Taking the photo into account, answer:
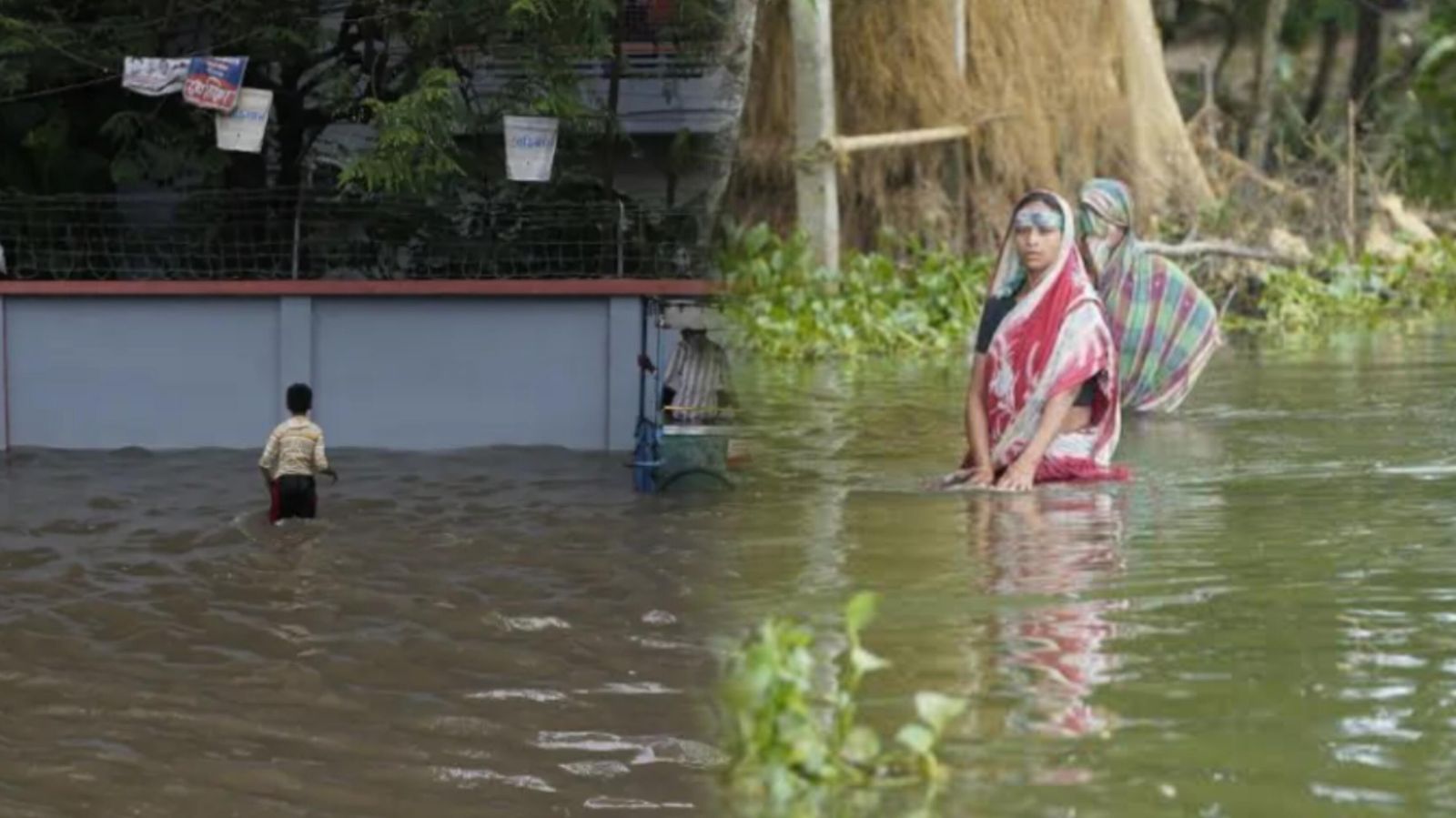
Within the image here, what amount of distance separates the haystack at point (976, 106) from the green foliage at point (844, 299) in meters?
0.64

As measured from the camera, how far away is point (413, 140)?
16.0m

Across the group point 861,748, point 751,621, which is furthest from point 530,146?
point 861,748

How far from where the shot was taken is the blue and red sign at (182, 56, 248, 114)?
1711cm

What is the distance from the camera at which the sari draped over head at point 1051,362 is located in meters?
8.84

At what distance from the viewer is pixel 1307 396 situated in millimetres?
14500

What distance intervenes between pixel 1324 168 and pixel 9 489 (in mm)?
16689

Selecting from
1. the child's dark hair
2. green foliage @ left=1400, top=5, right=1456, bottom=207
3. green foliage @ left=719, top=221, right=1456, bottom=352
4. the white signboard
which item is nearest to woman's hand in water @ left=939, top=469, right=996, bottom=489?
the child's dark hair

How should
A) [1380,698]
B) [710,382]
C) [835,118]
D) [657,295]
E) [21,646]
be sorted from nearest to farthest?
[1380,698] → [21,646] → [710,382] → [657,295] → [835,118]

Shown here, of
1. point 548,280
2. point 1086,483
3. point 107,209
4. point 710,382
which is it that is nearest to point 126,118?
point 107,209

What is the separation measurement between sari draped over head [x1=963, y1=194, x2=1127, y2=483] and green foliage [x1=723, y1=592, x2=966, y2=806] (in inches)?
160

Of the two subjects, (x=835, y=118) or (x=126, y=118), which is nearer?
(x=126, y=118)

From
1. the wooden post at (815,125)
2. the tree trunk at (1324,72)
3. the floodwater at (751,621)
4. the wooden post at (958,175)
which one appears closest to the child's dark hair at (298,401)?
the floodwater at (751,621)

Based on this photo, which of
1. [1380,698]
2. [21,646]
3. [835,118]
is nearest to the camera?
[1380,698]

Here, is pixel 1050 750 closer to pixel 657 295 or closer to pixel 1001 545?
pixel 1001 545
